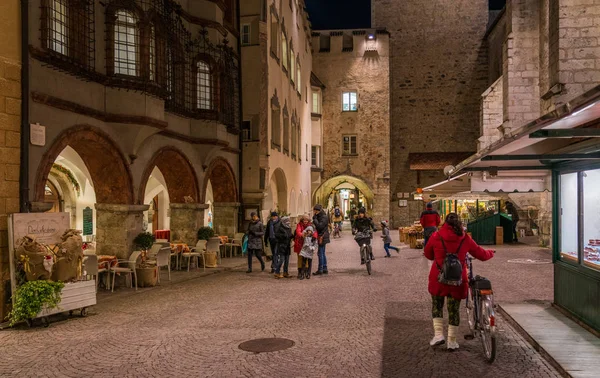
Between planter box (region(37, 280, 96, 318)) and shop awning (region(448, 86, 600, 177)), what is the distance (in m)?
6.93

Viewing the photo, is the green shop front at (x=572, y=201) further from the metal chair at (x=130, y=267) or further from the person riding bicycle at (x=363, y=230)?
the metal chair at (x=130, y=267)

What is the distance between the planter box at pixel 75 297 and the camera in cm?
964

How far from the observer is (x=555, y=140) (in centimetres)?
789

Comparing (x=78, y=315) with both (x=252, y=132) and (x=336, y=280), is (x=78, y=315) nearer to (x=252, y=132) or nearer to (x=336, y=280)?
(x=336, y=280)

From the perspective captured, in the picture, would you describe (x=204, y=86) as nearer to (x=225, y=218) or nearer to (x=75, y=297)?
(x=225, y=218)

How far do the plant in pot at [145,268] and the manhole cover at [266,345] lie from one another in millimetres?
6335

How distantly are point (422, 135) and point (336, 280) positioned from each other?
28.0m

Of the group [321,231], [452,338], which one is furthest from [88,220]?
[452,338]

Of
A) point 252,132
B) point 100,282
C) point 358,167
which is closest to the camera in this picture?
point 100,282

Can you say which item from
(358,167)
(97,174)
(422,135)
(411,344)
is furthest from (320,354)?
(422,135)

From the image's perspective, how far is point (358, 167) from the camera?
39.1 metres

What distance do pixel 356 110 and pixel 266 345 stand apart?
32355 millimetres

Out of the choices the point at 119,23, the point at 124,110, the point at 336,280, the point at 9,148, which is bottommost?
the point at 336,280

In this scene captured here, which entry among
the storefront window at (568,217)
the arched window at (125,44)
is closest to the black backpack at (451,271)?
the storefront window at (568,217)
